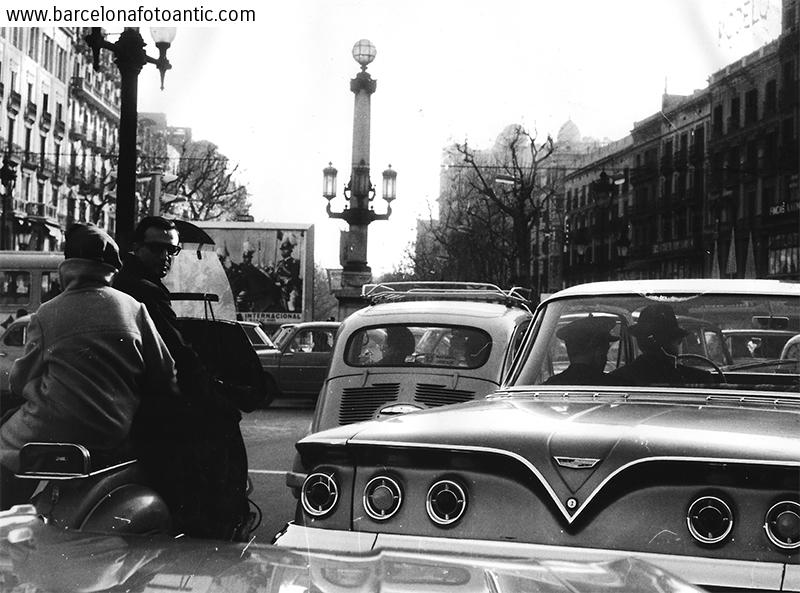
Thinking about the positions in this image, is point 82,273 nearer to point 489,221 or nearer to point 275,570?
point 275,570

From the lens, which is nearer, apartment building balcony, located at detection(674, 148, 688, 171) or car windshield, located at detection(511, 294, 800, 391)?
car windshield, located at detection(511, 294, 800, 391)

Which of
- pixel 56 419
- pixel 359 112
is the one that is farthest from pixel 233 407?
pixel 359 112

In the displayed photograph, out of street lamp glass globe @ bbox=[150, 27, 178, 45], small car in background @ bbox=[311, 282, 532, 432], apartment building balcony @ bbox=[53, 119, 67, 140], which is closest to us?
small car in background @ bbox=[311, 282, 532, 432]

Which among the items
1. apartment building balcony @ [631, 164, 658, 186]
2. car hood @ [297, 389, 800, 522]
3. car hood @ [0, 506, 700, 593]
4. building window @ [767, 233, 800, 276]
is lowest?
car hood @ [0, 506, 700, 593]

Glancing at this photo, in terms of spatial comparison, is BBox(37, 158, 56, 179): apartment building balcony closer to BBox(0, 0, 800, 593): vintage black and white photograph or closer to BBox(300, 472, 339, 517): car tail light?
BBox(0, 0, 800, 593): vintage black and white photograph

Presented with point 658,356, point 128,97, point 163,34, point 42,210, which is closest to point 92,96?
point 42,210

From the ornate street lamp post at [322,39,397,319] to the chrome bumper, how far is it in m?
22.2

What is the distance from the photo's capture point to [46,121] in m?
54.0

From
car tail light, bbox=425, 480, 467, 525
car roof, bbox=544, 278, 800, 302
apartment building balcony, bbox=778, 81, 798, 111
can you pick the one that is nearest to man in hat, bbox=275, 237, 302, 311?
apartment building balcony, bbox=778, 81, 798, 111

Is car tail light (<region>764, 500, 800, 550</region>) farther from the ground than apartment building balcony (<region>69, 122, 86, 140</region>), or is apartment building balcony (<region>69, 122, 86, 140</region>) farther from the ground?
apartment building balcony (<region>69, 122, 86, 140</region>)

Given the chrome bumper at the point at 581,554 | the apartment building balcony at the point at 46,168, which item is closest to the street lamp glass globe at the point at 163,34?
the chrome bumper at the point at 581,554

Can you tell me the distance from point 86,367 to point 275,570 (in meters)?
1.84

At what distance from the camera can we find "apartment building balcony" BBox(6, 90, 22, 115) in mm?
A: 47019

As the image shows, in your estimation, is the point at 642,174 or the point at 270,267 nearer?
the point at 270,267
